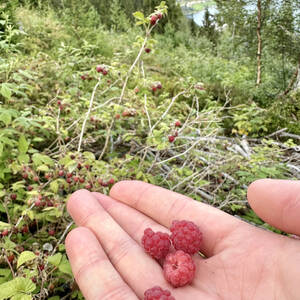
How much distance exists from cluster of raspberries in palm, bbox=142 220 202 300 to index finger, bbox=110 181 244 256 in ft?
0.35

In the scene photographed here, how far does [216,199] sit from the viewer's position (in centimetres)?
258

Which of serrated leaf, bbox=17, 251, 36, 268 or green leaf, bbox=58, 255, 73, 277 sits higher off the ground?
serrated leaf, bbox=17, 251, 36, 268

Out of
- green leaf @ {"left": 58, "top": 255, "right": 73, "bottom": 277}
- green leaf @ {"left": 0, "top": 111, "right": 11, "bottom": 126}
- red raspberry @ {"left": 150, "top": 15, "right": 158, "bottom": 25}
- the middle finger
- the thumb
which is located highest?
red raspberry @ {"left": 150, "top": 15, "right": 158, "bottom": 25}

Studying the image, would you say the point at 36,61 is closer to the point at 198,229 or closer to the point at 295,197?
the point at 198,229

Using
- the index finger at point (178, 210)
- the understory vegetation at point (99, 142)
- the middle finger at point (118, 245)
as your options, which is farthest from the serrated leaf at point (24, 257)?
the index finger at point (178, 210)

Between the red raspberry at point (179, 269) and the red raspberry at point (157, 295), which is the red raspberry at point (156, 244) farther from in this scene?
the red raspberry at point (157, 295)

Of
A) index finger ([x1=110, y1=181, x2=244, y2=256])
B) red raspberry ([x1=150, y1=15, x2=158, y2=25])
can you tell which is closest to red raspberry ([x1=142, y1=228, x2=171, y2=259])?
index finger ([x1=110, y1=181, x2=244, y2=256])

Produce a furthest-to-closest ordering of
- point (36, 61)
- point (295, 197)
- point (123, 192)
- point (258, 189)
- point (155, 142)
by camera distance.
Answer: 1. point (36, 61)
2. point (155, 142)
3. point (123, 192)
4. point (258, 189)
5. point (295, 197)

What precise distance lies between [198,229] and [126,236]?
42cm

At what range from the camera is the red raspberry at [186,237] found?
1473 millimetres

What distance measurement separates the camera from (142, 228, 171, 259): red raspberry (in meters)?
1.48

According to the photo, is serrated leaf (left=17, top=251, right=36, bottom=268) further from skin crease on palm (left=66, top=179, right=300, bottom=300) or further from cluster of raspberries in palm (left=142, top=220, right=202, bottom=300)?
cluster of raspberries in palm (left=142, top=220, right=202, bottom=300)

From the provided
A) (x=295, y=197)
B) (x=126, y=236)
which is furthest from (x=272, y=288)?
(x=126, y=236)

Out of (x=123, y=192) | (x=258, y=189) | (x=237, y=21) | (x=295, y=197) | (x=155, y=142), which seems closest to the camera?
(x=295, y=197)
